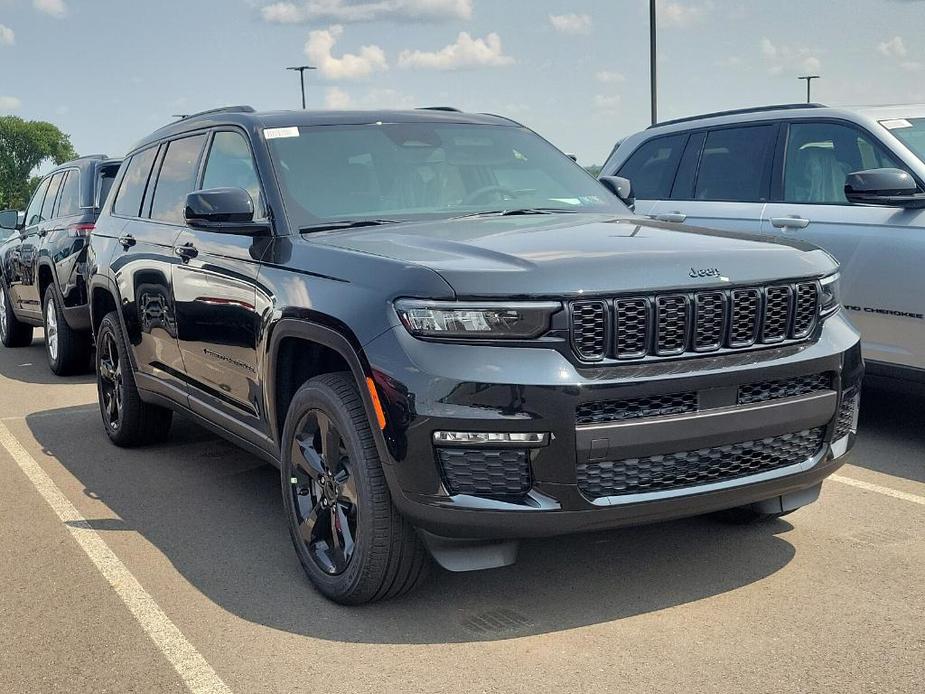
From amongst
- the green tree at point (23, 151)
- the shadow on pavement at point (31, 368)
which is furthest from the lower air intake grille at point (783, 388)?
the green tree at point (23, 151)

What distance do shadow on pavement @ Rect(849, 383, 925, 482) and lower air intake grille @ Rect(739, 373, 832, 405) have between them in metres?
1.90

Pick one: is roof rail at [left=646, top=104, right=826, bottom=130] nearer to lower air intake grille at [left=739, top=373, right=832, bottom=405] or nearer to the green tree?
lower air intake grille at [left=739, top=373, right=832, bottom=405]

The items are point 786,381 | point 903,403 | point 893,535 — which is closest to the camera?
point 786,381

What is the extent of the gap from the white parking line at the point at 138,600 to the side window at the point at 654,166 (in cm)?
444

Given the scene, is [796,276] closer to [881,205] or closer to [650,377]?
[650,377]

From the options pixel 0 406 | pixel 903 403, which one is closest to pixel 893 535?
A: pixel 903 403

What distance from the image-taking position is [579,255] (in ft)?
12.1

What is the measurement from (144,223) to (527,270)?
3.33 meters

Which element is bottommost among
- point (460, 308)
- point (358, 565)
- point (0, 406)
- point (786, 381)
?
point (0, 406)

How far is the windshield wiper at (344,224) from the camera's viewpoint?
178 inches

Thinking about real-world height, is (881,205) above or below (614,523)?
above

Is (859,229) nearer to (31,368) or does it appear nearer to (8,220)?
(31,368)

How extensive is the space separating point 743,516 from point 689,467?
1171mm

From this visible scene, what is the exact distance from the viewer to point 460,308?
350 cm
